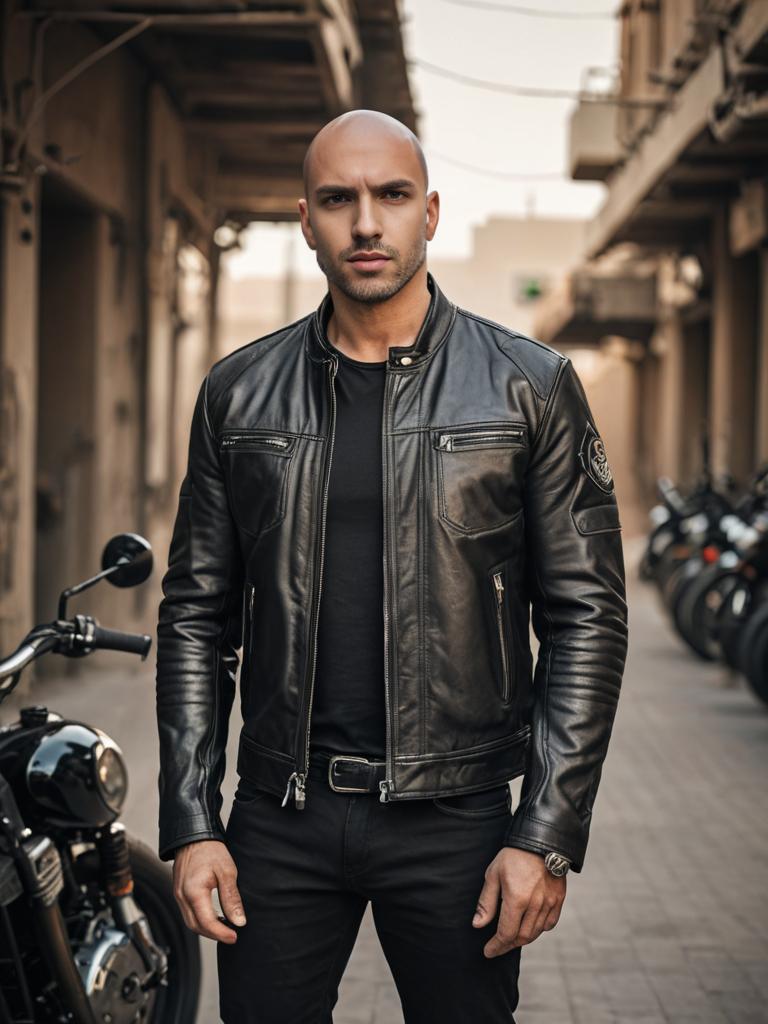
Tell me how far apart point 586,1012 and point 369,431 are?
8.63 ft

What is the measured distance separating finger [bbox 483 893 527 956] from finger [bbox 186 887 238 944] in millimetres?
441

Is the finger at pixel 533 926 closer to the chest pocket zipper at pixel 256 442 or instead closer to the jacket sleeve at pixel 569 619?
the jacket sleeve at pixel 569 619

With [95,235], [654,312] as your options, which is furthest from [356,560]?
[654,312]

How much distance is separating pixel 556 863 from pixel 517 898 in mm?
86

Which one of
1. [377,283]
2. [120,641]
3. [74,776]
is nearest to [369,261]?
[377,283]

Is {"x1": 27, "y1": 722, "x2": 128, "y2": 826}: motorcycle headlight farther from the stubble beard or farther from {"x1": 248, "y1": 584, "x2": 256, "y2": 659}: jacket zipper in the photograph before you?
the stubble beard

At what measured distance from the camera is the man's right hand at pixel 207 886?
2.61 meters

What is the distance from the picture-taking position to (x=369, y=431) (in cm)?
270

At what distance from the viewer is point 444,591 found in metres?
2.62

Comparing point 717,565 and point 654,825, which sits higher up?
point 717,565

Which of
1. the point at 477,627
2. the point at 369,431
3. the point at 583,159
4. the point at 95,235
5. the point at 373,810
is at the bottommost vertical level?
the point at 373,810

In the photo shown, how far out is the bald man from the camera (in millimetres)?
2592

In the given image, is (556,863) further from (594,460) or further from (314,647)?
(594,460)

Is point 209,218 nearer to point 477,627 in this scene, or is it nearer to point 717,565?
point 717,565
